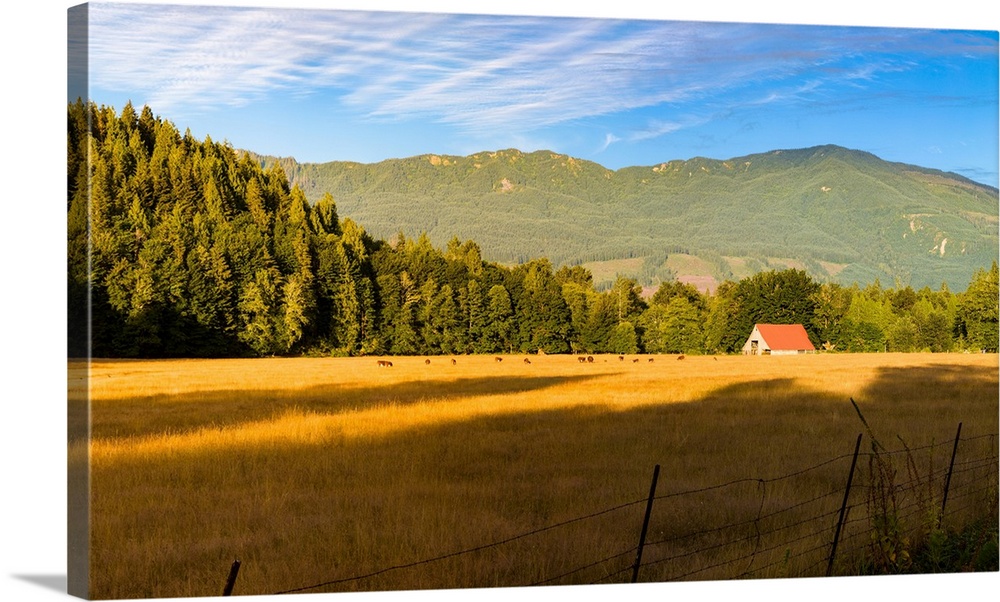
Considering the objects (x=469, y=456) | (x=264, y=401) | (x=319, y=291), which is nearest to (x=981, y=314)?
(x=469, y=456)

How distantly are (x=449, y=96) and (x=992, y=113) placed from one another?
4527mm

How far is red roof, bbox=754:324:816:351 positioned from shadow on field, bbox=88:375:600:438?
4.85 feet

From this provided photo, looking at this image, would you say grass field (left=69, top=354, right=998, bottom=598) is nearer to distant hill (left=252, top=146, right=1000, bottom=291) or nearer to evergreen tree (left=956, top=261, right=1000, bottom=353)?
evergreen tree (left=956, top=261, right=1000, bottom=353)

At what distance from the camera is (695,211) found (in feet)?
28.3

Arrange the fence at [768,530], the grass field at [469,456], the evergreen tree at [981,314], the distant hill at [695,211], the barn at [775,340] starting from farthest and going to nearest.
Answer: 1. the evergreen tree at [981,314]
2. the barn at [775,340]
3. the distant hill at [695,211]
4. the fence at [768,530]
5. the grass field at [469,456]

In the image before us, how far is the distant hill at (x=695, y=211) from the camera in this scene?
8.20 meters

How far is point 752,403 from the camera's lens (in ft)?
28.4

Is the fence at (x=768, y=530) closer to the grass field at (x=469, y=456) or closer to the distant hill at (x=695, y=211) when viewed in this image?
the grass field at (x=469, y=456)

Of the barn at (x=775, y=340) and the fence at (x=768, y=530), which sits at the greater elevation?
the barn at (x=775, y=340)

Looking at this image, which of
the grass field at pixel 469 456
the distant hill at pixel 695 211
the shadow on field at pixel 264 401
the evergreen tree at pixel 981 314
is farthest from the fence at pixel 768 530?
the distant hill at pixel 695 211

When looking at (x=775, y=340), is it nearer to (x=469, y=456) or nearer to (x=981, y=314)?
(x=981, y=314)

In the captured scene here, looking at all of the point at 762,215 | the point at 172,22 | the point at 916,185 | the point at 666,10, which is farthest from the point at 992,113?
the point at 172,22

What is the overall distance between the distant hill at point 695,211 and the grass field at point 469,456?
771mm

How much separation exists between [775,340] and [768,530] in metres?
1.74
